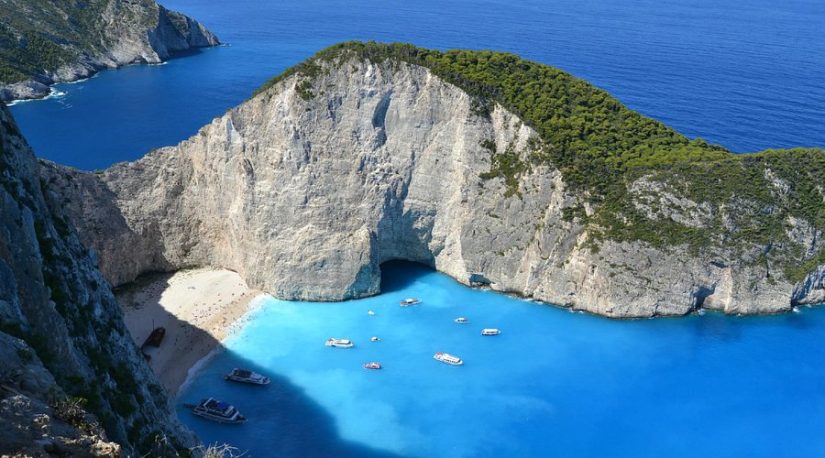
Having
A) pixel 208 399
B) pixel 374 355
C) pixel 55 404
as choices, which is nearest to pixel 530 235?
pixel 374 355

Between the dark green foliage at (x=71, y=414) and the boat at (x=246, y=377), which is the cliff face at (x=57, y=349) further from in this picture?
the boat at (x=246, y=377)

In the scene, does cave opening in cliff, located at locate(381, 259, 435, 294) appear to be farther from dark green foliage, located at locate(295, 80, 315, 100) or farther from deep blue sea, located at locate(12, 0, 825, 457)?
dark green foliage, located at locate(295, 80, 315, 100)

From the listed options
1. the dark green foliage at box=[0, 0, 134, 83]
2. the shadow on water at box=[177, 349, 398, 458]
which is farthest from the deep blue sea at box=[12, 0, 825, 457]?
the dark green foliage at box=[0, 0, 134, 83]

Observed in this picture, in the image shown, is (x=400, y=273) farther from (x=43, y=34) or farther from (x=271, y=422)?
(x=43, y=34)

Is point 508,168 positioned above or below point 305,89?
below

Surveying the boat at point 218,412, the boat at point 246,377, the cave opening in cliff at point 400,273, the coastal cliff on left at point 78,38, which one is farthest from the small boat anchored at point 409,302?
the coastal cliff on left at point 78,38

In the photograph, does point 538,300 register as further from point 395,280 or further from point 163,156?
point 163,156

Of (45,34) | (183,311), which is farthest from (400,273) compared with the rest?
(45,34)
